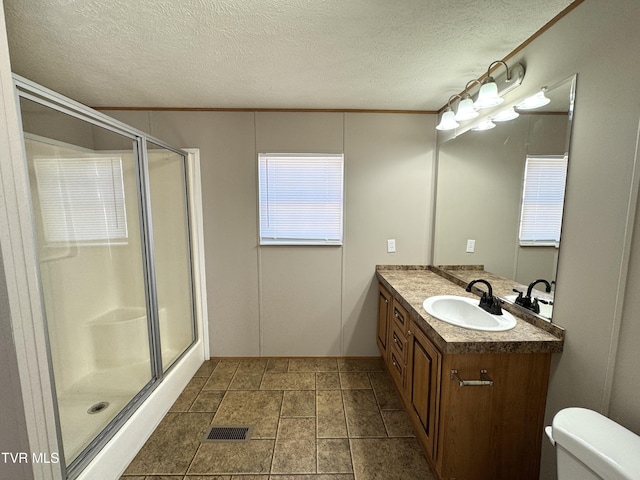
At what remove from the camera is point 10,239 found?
894 mm

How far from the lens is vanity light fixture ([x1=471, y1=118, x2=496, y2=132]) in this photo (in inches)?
70.9

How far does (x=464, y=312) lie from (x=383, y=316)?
770mm

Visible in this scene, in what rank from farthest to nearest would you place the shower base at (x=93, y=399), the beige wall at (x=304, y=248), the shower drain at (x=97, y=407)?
the beige wall at (x=304, y=248)
the shower drain at (x=97, y=407)
the shower base at (x=93, y=399)

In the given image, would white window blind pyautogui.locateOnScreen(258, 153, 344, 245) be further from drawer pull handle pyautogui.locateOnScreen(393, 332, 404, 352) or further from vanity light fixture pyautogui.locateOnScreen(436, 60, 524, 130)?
vanity light fixture pyautogui.locateOnScreen(436, 60, 524, 130)

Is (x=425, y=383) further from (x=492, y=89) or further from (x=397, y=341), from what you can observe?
(x=492, y=89)

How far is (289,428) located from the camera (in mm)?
1804

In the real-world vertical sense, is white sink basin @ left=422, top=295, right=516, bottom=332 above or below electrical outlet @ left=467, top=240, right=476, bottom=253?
below

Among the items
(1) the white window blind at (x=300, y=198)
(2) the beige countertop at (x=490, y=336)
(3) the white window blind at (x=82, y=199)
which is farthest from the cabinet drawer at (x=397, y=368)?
(3) the white window blind at (x=82, y=199)

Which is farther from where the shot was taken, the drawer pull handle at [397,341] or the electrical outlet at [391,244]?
the electrical outlet at [391,244]

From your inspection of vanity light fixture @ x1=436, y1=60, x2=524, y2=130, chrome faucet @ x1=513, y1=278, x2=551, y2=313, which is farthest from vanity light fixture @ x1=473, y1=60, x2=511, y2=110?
chrome faucet @ x1=513, y1=278, x2=551, y2=313

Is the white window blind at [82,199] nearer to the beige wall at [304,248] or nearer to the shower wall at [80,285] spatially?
the shower wall at [80,285]

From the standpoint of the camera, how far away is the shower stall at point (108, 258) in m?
1.87

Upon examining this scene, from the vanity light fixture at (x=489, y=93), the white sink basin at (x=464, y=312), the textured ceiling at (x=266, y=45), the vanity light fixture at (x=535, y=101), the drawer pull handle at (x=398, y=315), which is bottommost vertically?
the drawer pull handle at (x=398, y=315)

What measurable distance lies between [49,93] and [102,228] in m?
1.38
